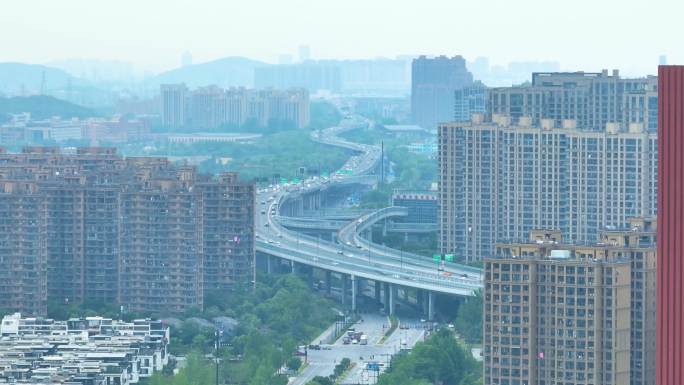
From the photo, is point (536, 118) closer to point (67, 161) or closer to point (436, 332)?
point (67, 161)

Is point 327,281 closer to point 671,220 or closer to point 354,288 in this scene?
point 354,288

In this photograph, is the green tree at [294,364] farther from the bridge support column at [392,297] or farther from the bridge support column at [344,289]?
the bridge support column at [344,289]

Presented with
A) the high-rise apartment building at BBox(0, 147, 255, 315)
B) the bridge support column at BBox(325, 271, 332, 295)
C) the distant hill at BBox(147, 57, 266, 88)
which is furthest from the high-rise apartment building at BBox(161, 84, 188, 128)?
the high-rise apartment building at BBox(0, 147, 255, 315)

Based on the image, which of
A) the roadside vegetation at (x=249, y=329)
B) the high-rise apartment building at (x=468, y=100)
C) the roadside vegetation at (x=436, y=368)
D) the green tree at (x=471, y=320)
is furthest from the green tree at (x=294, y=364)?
the high-rise apartment building at (x=468, y=100)

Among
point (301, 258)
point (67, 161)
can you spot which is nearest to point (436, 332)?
point (301, 258)

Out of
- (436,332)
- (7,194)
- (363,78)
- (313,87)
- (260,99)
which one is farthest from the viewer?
(363,78)

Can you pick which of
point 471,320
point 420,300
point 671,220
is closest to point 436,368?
point 471,320
